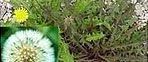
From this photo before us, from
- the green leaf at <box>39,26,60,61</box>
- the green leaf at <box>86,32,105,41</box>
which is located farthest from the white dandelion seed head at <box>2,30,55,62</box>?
the green leaf at <box>86,32,105,41</box>

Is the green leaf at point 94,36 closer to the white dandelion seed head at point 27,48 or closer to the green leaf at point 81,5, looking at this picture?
the green leaf at point 81,5

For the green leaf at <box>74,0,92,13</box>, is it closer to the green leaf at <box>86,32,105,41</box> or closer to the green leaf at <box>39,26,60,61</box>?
the green leaf at <box>86,32,105,41</box>

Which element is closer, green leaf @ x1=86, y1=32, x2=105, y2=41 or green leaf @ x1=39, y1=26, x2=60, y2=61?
green leaf @ x1=39, y1=26, x2=60, y2=61

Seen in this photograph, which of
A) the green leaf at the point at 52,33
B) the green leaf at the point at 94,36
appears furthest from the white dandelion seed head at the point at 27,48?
the green leaf at the point at 94,36

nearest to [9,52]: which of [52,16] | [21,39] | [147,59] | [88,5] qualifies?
[21,39]

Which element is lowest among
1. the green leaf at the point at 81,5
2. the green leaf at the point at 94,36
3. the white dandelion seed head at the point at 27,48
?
the green leaf at the point at 94,36

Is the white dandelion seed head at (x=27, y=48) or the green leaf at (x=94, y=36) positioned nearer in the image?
the white dandelion seed head at (x=27, y=48)

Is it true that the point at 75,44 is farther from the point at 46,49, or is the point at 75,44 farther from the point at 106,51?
the point at 46,49

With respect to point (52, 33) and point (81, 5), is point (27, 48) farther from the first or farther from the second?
point (81, 5)

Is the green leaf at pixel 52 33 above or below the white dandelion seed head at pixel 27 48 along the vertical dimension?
above

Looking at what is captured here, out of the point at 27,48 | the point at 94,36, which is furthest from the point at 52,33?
the point at 94,36
